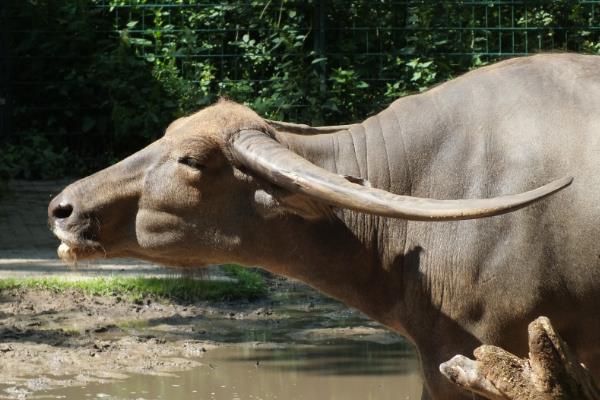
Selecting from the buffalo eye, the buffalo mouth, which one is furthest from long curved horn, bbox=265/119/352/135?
the buffalo mouth

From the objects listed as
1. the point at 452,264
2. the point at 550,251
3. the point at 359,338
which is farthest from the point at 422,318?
the point at 359,338

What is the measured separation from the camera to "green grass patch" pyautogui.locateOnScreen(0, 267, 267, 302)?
28.7 ft

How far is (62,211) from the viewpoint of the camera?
16.1 feet

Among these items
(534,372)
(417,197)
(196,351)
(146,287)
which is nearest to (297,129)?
(417,197)

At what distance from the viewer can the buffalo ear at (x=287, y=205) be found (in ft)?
14.9

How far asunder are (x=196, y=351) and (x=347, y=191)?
367 cm

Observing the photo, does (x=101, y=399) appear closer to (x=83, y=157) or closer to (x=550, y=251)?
(x=550, y=251)

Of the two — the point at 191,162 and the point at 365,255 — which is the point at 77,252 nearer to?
the point at 191,162

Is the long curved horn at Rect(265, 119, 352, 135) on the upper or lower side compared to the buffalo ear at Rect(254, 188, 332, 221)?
upper

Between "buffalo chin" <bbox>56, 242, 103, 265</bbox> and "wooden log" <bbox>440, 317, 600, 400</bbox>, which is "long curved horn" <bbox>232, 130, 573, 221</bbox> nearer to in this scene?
"wooden log" <bbox>440, 317, 600, 400</bbox>

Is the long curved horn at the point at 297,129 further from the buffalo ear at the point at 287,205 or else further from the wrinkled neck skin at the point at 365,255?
the buffalo ear at the point at 287,205

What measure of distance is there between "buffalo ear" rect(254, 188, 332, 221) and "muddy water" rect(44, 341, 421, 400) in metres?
2.22

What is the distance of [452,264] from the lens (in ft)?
14.9

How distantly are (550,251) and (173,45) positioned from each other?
9698mm
